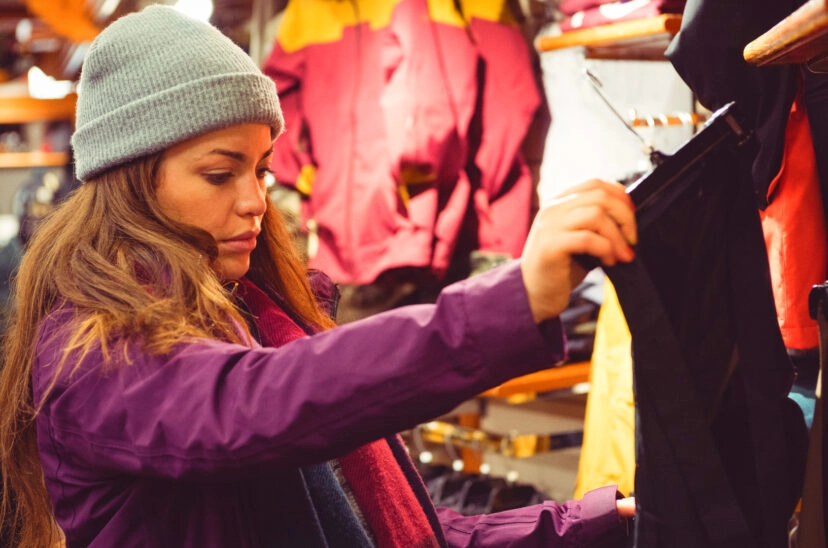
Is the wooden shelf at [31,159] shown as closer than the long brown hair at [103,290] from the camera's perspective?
No

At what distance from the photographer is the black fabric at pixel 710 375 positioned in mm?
804

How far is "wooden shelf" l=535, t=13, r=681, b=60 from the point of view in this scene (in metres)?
1.70

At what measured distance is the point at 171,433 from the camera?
82cm

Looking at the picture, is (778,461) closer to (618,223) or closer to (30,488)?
(618,223)

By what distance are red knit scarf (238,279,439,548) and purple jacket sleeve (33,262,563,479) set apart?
324mm

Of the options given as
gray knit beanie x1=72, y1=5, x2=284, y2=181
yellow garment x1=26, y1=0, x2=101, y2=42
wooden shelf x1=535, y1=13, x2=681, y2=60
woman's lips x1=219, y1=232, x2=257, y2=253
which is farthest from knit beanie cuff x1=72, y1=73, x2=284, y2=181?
yellow garment x1=26, y1=0, x2=101, y2=42

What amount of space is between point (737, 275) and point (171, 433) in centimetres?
58

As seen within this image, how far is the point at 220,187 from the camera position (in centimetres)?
109

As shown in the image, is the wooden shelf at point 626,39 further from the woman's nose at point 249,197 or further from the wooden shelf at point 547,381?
the woman's nose at point 249,197

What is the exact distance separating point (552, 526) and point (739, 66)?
66 cm

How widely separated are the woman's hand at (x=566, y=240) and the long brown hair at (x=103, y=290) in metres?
0.37

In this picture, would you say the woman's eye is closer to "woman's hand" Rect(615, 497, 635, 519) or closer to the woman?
the woman

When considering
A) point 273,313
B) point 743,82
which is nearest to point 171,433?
point 273,313

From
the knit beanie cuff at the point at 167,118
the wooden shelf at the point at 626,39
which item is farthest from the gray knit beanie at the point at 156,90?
the wooden shelf at the point at 626,39
